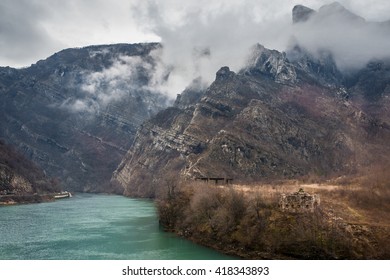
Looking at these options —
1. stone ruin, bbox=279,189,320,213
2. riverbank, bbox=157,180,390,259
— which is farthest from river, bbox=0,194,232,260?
stone ruin, bbox=279,189,320,213

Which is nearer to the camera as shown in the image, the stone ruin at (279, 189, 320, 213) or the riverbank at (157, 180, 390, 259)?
the riverbank at (157, 180, 390, 259)

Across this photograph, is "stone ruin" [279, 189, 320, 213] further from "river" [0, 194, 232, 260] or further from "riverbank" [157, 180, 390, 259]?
"river" [0, 194, 232, 260]

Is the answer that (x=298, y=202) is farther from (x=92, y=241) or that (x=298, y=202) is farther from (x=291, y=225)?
→ (x=92, y=241)

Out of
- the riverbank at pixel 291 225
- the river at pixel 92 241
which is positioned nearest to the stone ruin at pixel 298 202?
the riverbank at pixel 291 225

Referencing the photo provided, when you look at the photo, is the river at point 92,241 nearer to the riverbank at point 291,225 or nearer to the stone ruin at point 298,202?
the riverbank at point 291,225
